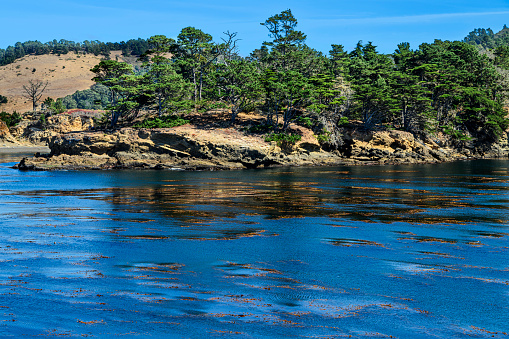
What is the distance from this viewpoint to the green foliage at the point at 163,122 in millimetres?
64875

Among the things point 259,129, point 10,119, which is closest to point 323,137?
point 259,129

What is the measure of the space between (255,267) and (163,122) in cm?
5303

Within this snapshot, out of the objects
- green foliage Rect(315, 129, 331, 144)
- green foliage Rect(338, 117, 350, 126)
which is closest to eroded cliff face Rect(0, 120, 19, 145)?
green foliage Rect(315, 129, 331, 144)

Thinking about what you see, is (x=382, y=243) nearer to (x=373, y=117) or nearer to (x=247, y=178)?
(x=247, y=178)

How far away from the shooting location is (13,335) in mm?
10055

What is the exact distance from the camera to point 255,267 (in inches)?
609

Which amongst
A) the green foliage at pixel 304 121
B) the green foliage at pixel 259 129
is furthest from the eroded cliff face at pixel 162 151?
the green foliage at pixel 304 121

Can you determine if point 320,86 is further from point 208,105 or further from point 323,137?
point 208,105

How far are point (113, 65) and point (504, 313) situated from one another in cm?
6360

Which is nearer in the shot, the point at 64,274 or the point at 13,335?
the point at 13,335

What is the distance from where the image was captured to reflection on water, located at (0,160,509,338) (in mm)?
10898

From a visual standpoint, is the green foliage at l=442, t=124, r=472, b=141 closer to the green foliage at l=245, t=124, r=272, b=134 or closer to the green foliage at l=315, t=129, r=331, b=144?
the green foliage at l=315, t=129, r=331, b=144

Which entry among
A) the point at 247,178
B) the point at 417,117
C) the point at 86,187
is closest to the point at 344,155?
the point at 417,117

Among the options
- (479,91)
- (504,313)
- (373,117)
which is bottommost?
(504,313)
